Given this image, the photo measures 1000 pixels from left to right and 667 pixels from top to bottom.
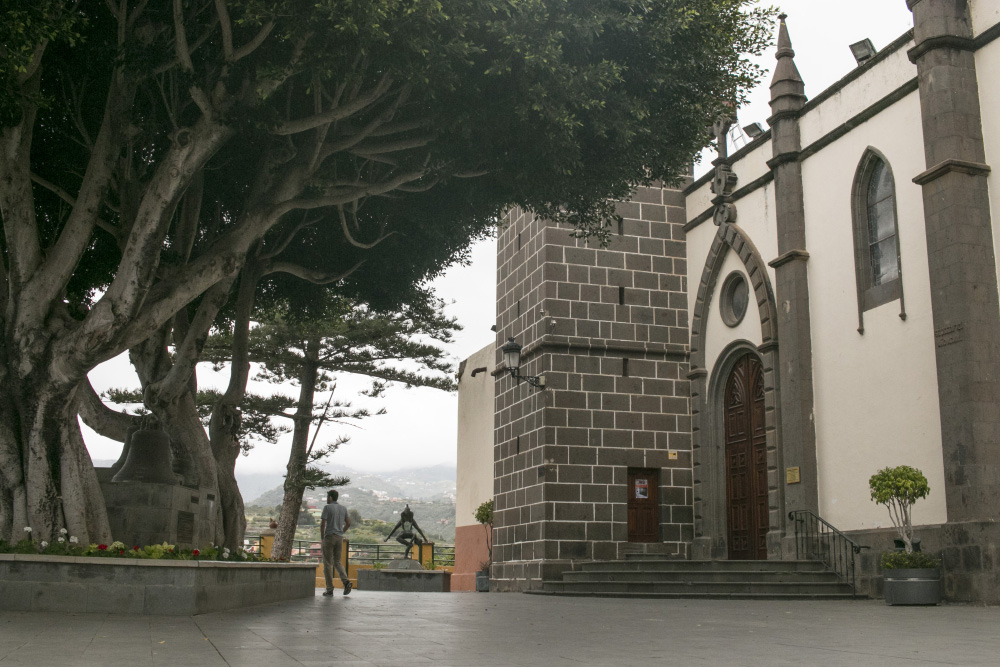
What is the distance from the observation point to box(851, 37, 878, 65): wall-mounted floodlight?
709 inches


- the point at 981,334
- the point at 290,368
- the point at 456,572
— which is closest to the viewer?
the point at 981,334

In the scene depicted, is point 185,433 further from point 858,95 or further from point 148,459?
point 858,95

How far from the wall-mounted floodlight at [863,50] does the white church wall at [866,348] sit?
73.9 inches

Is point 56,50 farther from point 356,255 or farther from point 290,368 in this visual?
point 290,368

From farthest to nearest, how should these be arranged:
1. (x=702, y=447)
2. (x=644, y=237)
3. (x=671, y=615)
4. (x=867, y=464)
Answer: (x=644, y=237)
(x=702, y=447)
(x=867, y=464)
(x=671, y=615)

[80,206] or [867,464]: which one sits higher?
[80,206]

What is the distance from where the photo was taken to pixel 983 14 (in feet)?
45.6

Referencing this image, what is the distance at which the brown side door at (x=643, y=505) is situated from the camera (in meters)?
20.7

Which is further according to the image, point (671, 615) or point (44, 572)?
point (671, 615)

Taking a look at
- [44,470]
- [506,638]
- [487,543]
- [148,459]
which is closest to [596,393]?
[487,543]

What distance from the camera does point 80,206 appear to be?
1119cm

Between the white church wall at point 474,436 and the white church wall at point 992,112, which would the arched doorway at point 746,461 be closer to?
the white church wall at point 992,112

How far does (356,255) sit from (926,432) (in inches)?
352

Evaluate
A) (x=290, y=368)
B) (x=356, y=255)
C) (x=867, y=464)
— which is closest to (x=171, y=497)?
(x=356, y=255)
